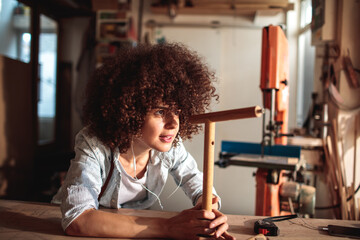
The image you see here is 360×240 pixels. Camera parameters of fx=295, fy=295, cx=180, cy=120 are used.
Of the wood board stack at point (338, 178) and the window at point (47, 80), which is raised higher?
the window at point (47, 80)

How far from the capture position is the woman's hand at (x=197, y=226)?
79 centimetres

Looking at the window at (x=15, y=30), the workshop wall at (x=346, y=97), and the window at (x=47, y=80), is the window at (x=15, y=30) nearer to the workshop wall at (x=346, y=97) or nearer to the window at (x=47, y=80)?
the window at (x=47, y=80)

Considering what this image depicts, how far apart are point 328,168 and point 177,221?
2.10 metres

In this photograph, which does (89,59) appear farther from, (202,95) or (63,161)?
(202,95)

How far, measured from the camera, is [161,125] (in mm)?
1007

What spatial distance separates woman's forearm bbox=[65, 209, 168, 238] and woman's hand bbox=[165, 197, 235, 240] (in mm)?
38

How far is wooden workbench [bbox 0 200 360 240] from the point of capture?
34.2 inches

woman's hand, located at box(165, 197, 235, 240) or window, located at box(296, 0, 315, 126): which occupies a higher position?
window, located at box(296, 0, 315, 126)

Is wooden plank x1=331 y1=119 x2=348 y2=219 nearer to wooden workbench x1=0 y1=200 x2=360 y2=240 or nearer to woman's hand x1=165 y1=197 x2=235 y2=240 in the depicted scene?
wooden workbench x1=0 y1=200 x2=360 y2=240

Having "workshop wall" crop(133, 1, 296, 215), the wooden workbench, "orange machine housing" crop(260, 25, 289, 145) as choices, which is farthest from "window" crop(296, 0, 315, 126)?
the wooden workbench

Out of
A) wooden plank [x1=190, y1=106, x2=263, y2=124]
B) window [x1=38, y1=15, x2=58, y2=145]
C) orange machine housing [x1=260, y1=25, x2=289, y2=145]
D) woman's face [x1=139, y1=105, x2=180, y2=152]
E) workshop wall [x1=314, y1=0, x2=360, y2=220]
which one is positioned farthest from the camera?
window [x1=38, y1=15, x2=58, y2=145]

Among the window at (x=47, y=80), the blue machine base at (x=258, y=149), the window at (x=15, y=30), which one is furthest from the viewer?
the window at (x=47, y=80)

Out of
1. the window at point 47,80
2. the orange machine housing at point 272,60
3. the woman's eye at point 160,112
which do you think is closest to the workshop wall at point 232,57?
the window at point 47,80

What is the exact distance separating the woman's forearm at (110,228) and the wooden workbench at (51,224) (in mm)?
45
